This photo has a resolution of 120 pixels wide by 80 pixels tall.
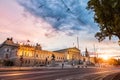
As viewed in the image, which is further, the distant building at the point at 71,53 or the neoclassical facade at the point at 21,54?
the distant building at the point at 71,53

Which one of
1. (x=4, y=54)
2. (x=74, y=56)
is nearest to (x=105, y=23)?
(x=4, y=54)

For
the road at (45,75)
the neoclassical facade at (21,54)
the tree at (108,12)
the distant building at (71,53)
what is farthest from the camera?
the distant building at (71,53)

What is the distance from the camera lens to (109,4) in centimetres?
1505

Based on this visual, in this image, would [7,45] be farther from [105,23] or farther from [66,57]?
[105,23]

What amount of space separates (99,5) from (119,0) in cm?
294

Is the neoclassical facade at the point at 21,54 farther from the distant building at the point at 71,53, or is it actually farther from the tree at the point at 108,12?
the tree at the point at 108,12

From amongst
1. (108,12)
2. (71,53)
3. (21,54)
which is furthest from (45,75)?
(71,53)

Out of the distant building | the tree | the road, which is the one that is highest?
the distant building

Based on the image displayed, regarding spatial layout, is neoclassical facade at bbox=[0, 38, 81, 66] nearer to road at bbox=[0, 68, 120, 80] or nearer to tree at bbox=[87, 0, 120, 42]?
road at bbox=[0, 68, 120, 80]

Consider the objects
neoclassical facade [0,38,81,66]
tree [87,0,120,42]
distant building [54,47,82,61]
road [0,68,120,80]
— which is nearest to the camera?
tree [87,0,120,42]

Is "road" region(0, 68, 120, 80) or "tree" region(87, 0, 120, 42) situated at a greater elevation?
"tree" region(87, 0, 120, 42)

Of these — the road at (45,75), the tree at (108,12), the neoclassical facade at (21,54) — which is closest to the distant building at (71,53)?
the neoclassical facade at (21,54)

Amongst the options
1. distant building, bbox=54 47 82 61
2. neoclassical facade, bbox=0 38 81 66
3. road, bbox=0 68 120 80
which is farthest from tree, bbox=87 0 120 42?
distant building, bbox=54 47 82 61

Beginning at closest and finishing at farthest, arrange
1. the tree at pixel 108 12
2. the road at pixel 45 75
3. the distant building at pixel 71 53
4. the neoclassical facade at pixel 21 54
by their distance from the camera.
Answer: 1. the tree at pixel 108 12
2. the road at pixel 45 75
3. the neoclassical facade at pixel 21 54
4. the distant building at pixel 71 53
